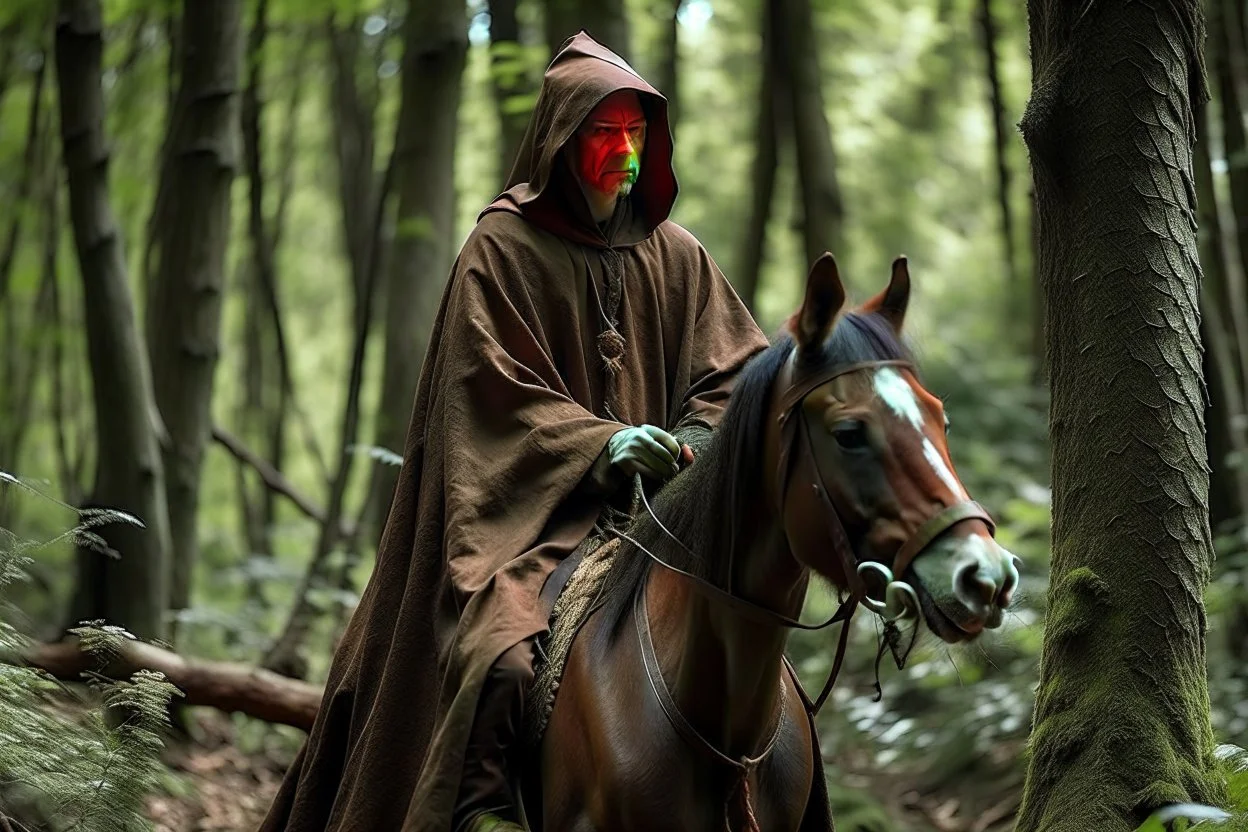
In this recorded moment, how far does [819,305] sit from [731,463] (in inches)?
19.6

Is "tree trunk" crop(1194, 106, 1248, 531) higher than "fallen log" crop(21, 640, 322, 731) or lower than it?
higher

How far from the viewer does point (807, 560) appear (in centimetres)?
334

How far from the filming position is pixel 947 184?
19766mm

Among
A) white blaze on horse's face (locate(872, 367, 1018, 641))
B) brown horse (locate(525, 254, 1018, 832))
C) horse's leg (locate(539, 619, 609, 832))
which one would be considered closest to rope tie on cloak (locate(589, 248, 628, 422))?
brown horse (locate(525, 254, 1018, 832))

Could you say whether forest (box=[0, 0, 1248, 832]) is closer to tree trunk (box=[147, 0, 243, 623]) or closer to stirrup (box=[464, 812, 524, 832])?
tree trunk (box=[147, 0, 243, 623])

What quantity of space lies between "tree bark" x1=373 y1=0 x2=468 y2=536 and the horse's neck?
5230mm

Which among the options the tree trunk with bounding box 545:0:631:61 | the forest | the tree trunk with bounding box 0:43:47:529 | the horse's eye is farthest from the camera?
the tree trunk with bounding box 0:43:47:529

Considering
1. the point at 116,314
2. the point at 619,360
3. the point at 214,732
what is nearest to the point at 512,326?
the point at 619,360

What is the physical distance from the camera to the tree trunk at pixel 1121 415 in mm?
4195

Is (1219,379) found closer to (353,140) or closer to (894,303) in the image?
(894,303)

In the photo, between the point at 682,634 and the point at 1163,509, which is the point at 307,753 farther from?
the point at 1163,509

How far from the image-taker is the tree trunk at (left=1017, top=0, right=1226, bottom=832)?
420 centimetres

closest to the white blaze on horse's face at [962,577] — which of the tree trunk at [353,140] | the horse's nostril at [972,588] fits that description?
the horse's nostril at [972,588]

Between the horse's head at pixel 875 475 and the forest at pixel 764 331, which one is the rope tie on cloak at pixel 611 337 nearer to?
the horse's head at pixel 875 475
